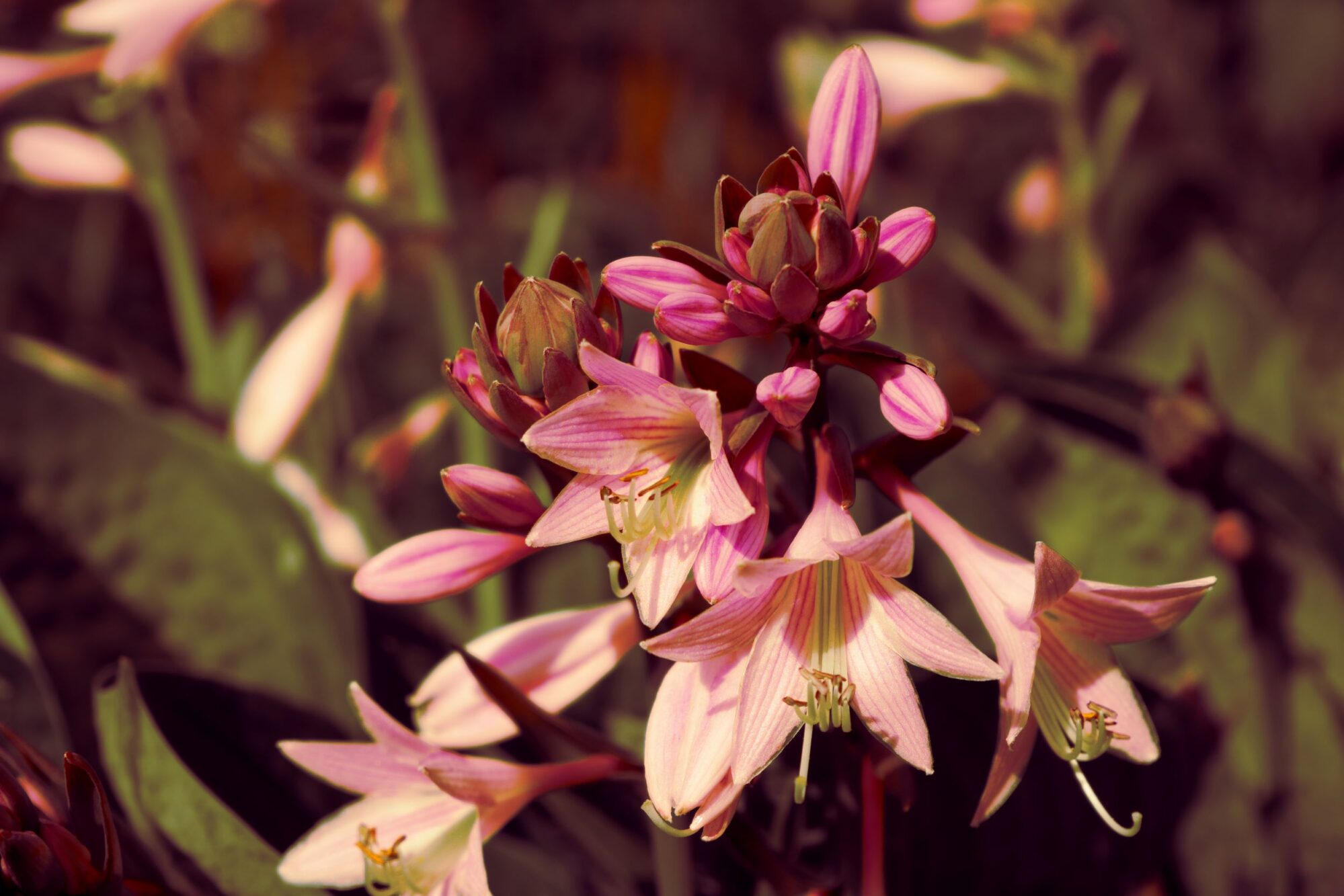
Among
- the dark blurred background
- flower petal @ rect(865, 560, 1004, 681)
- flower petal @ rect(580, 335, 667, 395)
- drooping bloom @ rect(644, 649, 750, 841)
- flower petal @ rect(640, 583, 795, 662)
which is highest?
flower petal @ rect(580, 335, 667, 395)

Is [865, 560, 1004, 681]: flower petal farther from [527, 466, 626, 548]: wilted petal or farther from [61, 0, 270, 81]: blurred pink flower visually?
[61, 0, 270, 81]: blurred pink flower

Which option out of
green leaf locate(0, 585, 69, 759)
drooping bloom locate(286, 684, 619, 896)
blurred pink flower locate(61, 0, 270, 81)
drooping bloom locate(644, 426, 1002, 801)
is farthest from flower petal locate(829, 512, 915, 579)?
blurred pink flower locate(61, 0, 270, 81)

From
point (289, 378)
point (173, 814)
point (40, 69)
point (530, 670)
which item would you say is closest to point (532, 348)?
point (530, 670)

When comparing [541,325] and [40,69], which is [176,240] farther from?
[541,325]

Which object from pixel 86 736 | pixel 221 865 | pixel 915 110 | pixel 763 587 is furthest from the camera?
pixel 915 110

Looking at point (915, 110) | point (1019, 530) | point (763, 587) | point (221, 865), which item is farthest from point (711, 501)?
point (915, 110)

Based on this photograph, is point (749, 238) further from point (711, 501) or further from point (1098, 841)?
point (1098, 841)
